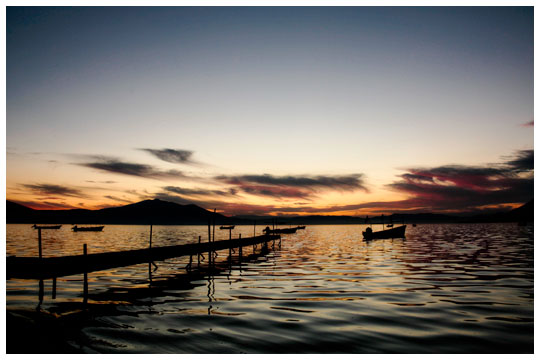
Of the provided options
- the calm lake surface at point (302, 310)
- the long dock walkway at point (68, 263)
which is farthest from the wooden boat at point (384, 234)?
the long dock walkway at point (68, 263)

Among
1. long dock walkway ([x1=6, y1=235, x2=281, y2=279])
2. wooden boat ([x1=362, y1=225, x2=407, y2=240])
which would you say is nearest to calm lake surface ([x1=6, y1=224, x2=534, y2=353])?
long dock walkway ([x1=6, y1=235, x2=281, y2=279])

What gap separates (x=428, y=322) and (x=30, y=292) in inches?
678

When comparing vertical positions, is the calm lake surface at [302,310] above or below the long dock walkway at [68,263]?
below

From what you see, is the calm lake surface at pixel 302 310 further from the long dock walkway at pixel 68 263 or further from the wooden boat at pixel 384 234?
the wooden boat at pixel 384 234

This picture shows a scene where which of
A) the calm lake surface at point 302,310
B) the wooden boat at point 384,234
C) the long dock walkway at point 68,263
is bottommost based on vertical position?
the wooden boat at point 384,234

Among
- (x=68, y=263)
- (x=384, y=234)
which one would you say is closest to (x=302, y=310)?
(x=68, y=263)

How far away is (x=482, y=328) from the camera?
11.6 metres

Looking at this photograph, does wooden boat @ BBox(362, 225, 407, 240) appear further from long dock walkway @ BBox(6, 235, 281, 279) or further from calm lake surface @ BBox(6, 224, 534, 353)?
long dock walkway @ BBox(6, 235, 281, 279)

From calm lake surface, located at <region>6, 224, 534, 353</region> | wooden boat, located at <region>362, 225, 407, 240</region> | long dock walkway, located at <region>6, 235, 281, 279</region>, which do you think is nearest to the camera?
calm lake surface, located at <region>6, 224, 534, 353</region>

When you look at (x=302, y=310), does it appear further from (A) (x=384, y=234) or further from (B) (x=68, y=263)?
(A) (x=384, y=234)

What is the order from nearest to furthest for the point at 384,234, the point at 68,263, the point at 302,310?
the point at 302,310, the point at 68,263, the point at 384,234

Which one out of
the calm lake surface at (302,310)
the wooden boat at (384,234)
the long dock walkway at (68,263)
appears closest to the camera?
the calm lake surface at (302,310)
